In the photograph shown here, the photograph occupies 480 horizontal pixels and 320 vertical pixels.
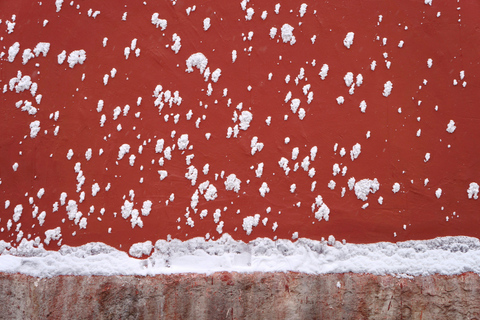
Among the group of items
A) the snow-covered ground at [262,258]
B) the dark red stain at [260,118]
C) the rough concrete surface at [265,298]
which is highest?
the dark red stain at [260,118]

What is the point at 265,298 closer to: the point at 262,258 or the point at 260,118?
the point at 262,258

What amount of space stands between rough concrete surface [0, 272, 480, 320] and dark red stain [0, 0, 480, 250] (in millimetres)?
179

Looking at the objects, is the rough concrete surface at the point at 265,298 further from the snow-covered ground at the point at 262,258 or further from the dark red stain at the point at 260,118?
the dark red stain at the point at 260,118

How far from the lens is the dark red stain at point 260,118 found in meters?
1.64

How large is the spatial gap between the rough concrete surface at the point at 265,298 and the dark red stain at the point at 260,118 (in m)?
0.18

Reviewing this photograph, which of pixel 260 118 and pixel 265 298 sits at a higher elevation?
pixel 260 118

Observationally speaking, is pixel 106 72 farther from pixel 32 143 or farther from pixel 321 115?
pixel 321 115

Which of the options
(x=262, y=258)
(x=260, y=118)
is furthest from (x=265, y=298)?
(x=260, y=118)

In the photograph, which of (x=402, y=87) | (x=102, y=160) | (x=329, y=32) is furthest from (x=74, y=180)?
(x=402, y=87)

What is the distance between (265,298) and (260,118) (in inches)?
29.6

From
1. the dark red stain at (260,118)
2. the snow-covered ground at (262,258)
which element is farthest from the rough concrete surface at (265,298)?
the dark red stain at (260,118)

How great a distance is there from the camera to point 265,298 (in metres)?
1.57

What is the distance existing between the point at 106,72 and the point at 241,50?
24.0 inches

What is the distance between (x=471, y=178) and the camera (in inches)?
64.3
